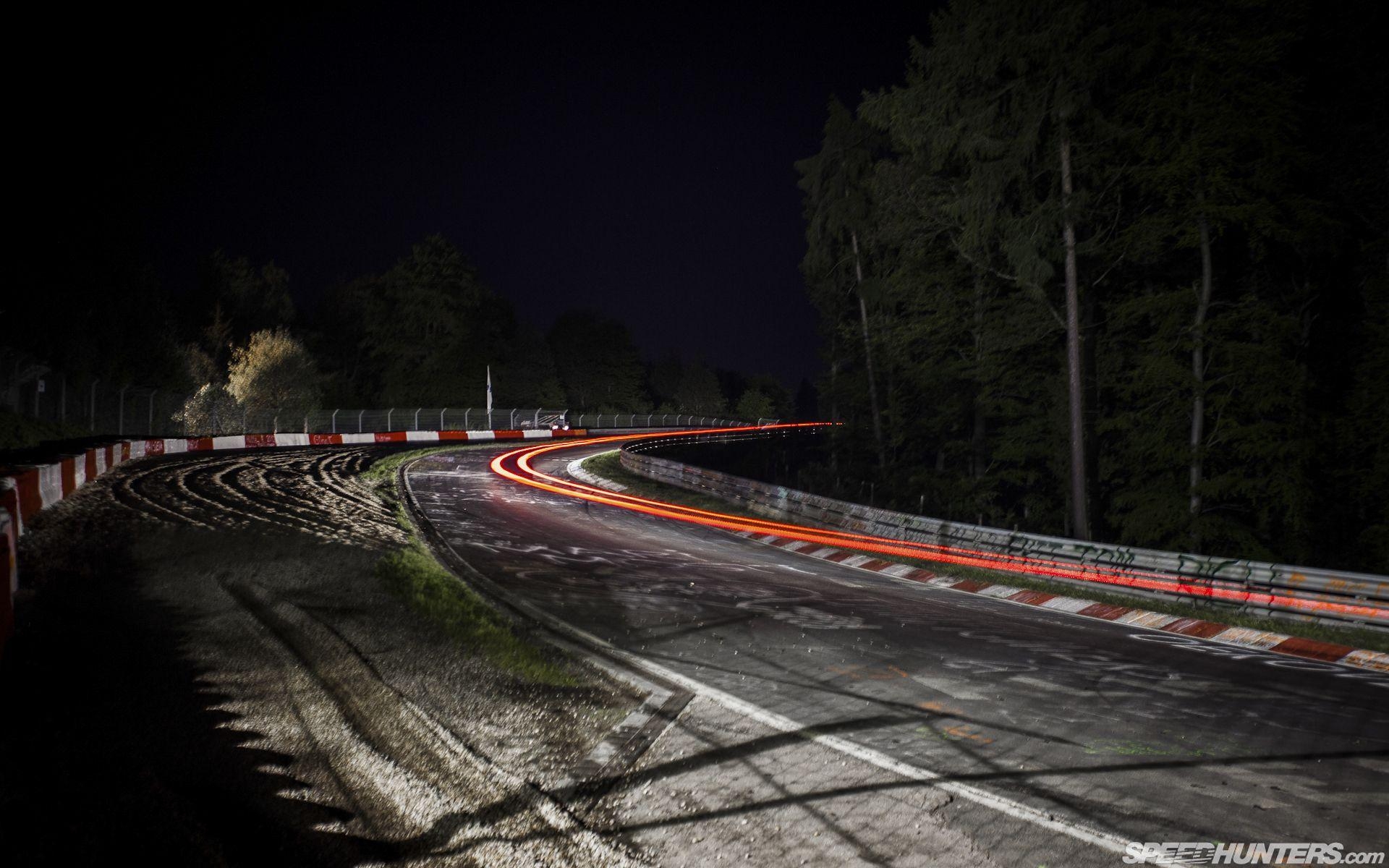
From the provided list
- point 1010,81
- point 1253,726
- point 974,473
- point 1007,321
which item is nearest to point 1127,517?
point 1007,321

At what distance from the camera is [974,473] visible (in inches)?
1453

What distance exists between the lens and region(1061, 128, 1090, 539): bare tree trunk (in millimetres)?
20812

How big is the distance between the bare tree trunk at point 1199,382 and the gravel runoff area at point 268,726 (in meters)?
18.8

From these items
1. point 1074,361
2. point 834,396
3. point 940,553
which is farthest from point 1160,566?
point 834,396

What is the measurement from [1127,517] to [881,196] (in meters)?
12.2

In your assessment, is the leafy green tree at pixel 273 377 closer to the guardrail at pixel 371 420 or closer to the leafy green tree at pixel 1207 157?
the guardrail at pixel 371 420

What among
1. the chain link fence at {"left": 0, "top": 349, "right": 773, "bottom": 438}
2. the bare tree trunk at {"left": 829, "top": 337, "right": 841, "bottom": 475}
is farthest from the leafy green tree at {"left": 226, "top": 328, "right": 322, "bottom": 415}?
the bare tree trunk at {"left": 829, "top": 337, "right": 841, "bottom": 475}

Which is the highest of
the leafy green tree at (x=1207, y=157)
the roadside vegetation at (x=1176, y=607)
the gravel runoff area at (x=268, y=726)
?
the leafy green tree at (x=1207, y=157)

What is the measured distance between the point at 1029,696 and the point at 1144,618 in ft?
18.1

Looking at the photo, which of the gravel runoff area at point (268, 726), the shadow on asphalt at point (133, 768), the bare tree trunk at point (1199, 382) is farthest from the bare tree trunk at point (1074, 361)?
the shadow on asphalt at point (133, 768)

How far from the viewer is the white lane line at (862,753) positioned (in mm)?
4742

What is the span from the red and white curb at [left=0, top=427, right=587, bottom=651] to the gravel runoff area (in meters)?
0.53

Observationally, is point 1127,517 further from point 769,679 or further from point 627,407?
point 627,407

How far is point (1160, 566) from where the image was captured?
44.1ft
